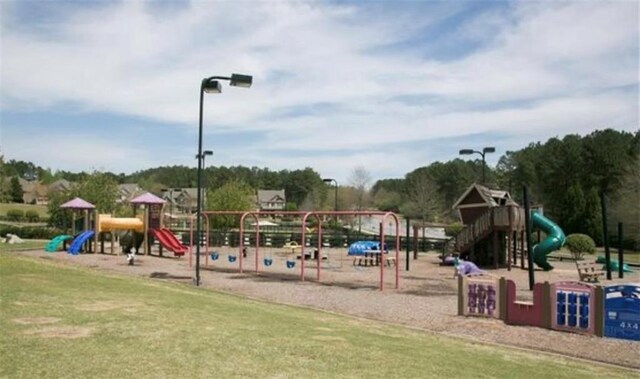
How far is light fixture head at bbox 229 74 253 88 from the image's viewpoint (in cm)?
1738

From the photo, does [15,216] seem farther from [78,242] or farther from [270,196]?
[270,196]

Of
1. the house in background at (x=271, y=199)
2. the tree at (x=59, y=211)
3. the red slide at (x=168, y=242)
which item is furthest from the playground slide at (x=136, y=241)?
the house in background at (x=271, y=199)

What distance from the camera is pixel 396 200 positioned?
100 metres

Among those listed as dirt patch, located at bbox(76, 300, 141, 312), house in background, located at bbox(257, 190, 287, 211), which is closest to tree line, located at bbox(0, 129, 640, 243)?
house in background, located at bbox(257, 190, 287, 211)

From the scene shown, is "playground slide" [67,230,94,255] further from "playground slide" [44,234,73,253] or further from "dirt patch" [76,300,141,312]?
"dirt patch" [76,300,141,312]

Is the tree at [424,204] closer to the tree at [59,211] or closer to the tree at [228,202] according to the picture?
the tree at [228,202]

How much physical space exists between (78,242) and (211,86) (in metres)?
17.7

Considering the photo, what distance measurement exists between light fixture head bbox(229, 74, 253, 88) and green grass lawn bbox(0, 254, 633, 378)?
23.6 feet

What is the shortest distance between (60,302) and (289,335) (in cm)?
469

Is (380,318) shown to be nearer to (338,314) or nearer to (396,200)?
(338,314)

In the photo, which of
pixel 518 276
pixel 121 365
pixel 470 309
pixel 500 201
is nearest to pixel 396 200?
pixel 500 201

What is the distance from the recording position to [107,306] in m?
11.2

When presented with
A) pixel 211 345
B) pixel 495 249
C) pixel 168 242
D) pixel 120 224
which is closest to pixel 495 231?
pixel 495 249

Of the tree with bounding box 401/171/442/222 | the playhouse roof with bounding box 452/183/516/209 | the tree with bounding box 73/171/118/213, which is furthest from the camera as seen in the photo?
the tree with bounding box 401/171/442/222
